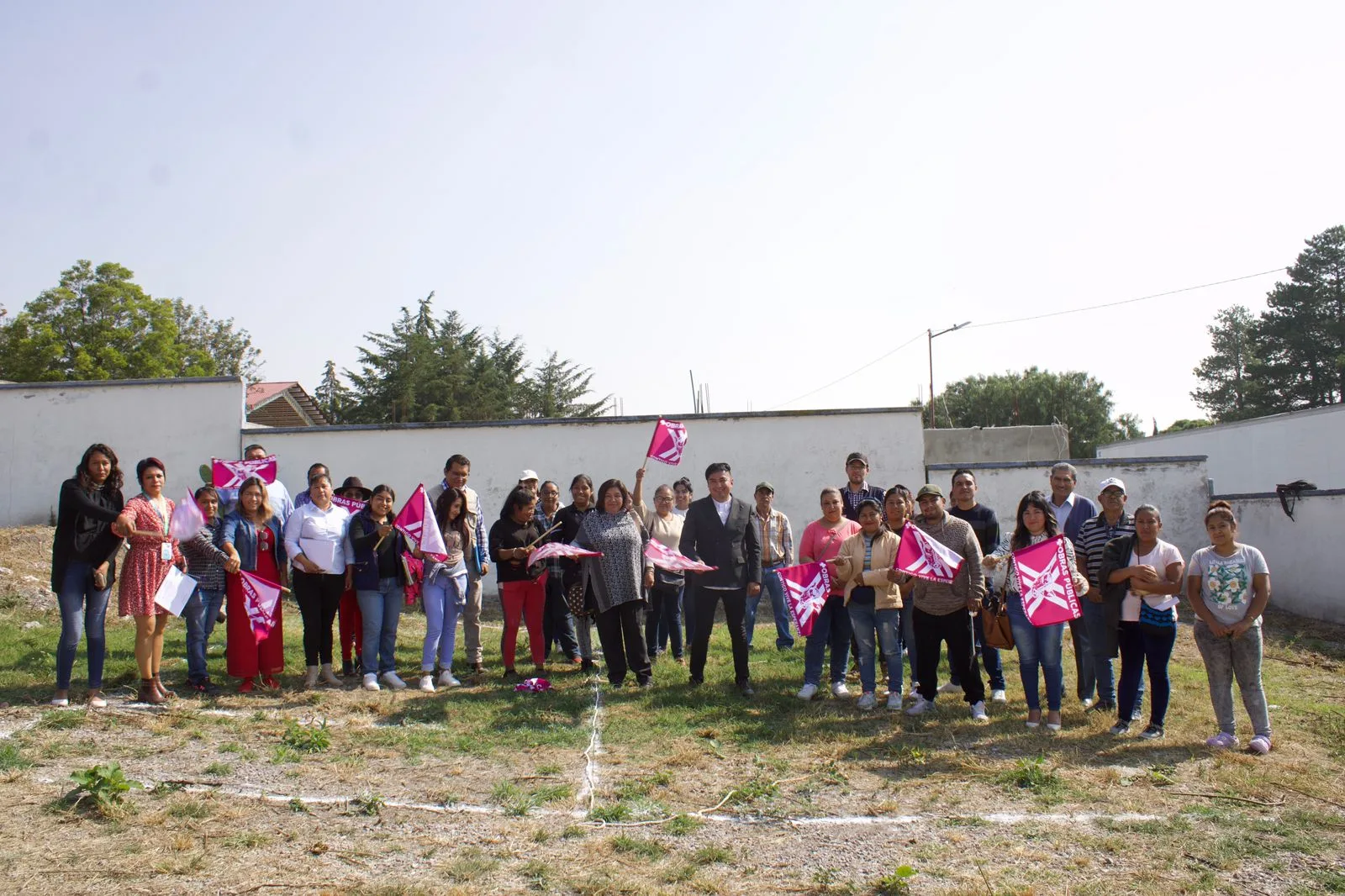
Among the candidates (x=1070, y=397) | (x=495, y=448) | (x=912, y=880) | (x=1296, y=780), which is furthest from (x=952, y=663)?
(x=1070, y=397)

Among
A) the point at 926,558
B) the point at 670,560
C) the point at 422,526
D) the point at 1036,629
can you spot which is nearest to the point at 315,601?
the point at 422,526

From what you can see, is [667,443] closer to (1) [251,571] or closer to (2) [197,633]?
(1) [251,571]

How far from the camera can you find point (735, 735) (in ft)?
21.6

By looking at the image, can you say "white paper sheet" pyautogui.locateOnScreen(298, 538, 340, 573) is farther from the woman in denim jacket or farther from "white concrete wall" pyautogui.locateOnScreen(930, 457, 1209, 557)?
"white concrete wall" pyautogui.locateOnScreen(930, 457, 1209, 557)

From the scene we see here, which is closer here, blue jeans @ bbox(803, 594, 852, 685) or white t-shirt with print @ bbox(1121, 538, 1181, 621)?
white t-shirt with print @ bbox(1121, 538, 1181, 621)

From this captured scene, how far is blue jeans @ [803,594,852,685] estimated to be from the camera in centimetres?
766

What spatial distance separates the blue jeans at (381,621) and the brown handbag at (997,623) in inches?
184

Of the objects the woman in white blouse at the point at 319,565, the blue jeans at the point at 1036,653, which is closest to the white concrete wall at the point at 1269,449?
the blue jeans at the point at 1036,653

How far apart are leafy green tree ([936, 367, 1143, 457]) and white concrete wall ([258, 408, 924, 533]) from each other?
137ft

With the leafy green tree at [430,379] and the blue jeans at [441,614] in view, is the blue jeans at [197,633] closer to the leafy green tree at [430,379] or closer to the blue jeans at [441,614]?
the blue jeans at [441,614]

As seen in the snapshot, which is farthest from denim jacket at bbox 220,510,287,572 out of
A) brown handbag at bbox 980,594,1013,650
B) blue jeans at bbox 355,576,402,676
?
brown handbag at bbox 980,594,1013,650

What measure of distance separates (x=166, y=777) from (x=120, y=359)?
31958 mm

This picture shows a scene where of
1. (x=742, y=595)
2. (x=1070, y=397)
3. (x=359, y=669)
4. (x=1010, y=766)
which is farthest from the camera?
(x=1070, y=397)

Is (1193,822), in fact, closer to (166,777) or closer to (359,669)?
(166,777)
